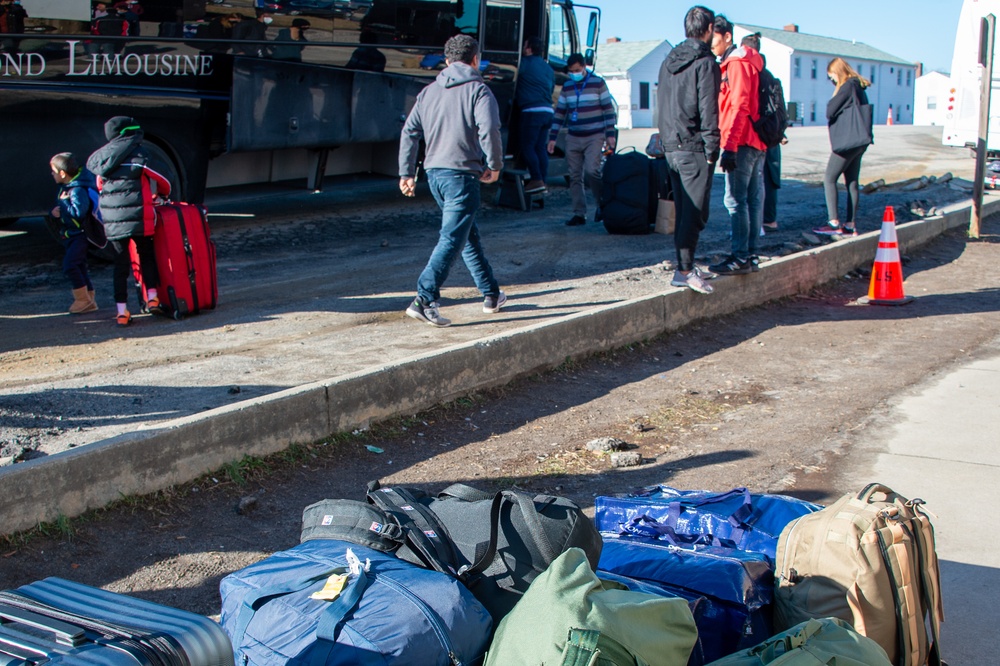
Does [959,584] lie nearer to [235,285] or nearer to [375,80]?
[235,285]

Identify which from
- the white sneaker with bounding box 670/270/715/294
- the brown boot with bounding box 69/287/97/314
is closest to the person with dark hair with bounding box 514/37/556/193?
the white sneaker with bounding box 670/270/715/294

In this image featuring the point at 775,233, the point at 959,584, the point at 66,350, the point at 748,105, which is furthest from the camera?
the point at 775,233

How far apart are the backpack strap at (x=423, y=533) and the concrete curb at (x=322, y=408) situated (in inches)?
62.8

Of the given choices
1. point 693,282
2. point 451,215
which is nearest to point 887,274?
point 693,282

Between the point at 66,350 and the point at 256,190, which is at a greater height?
the point at 256,190

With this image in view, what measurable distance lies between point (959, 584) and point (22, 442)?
13.4 ft

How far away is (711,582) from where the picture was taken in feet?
9.41

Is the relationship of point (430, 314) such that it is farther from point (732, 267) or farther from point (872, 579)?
point (872, 579)

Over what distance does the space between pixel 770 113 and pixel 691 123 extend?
1.65m

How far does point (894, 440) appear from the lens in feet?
17.4

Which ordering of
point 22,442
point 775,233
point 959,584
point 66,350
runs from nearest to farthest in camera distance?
point 959,584, point 22,442, point 66,350, point 775,233

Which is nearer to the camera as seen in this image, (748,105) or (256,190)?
(748,105)

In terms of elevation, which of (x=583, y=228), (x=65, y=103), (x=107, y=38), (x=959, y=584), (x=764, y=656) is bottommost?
(x=959, y=584)

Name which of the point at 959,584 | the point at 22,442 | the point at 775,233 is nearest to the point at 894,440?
the point at 959,584
